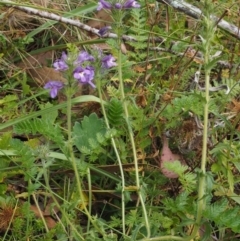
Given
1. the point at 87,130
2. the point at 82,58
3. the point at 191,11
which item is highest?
the point at 82,58

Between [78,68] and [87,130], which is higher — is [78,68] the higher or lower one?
the higher one

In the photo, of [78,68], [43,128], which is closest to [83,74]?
[78,68]

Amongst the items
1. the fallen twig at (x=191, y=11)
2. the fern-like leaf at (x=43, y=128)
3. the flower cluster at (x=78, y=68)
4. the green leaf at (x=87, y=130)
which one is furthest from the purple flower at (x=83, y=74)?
the fallen twig at (x=191, y=11)

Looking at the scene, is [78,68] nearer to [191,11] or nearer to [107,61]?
[107,61]

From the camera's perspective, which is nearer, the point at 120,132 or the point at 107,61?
the point at 107,61

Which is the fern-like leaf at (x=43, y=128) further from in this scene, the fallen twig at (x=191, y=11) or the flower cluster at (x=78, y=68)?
the fallen twig at (x=191, y=11)

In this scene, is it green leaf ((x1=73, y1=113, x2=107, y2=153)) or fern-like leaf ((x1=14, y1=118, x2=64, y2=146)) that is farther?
green leaf ((x1=73, y1=113, x2=107, y2=153))

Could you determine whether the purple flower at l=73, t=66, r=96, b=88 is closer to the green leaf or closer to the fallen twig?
the green leaf

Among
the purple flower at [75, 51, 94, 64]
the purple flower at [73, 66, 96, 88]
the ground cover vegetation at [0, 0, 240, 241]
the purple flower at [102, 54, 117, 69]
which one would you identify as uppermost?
the purple flower at [75, 51, 94, 64]

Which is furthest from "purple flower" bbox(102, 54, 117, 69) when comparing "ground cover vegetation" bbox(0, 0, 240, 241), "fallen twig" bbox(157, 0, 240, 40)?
"fallen twig" bbox(157, 0, 240, 40)
